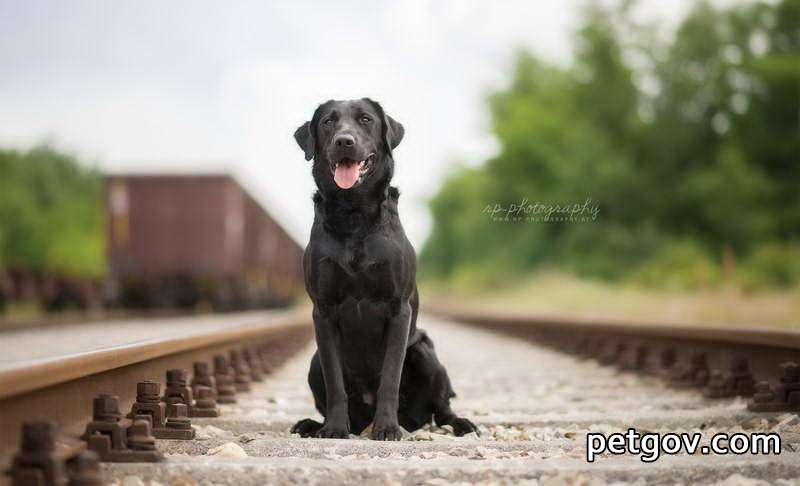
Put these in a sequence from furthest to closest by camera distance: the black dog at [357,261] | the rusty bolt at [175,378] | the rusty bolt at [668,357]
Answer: the rusty bolt at [668,357], the rusty bolt at [175,378], the black dog at [357,261]

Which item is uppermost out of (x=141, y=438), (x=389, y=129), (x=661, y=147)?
(x=661, y=147)

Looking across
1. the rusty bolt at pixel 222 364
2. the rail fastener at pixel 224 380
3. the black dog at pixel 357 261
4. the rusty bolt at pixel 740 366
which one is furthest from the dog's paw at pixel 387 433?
the rusty bolt at pixel 740 366

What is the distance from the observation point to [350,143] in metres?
3.38

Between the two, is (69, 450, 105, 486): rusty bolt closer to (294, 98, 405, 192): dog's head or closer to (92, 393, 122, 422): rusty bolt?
(92, 393, 122, 422): rusty bolt

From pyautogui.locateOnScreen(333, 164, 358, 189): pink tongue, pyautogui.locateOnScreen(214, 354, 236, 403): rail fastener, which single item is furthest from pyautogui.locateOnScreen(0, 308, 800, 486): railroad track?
pyautogui.locateOnScreen(333, 164, 358, 189): pink tongue

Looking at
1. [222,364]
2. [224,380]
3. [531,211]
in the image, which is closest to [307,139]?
[224,380]

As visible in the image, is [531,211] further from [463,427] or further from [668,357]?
[463,427]

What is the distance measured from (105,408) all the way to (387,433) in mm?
1169

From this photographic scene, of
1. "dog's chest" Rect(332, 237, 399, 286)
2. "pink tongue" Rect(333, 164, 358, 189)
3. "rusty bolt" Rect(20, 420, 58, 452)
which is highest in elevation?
"pink tongue" Rect(333, 164, 358, 189)

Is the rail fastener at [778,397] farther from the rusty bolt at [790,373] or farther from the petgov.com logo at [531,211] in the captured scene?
the petgov.com logo at [531,211]

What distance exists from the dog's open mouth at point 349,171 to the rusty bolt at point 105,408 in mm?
1194

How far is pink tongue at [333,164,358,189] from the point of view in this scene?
344 centimetres

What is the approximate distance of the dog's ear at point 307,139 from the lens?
3674 mm

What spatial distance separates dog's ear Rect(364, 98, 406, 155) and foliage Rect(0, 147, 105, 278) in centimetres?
5099
